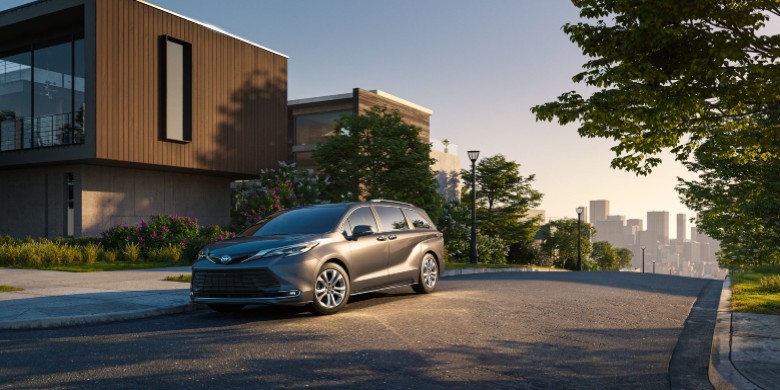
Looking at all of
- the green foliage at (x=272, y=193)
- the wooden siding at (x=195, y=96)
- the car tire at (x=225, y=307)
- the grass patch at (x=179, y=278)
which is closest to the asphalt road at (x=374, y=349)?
the car tire at (x=225, y=307)

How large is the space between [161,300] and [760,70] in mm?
9756

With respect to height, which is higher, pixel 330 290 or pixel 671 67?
pixel 671 67

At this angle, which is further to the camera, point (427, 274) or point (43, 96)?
point (43, 96)

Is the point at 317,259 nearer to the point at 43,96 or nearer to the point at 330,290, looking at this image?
the point at 330,290

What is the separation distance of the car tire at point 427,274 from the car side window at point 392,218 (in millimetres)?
740

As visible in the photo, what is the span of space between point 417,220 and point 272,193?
14539 mm

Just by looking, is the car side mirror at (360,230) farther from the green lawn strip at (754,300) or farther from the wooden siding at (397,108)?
the wooden siding at (397,108)

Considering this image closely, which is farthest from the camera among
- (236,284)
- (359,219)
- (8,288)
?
(8,288)

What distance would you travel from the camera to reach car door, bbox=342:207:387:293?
950cm

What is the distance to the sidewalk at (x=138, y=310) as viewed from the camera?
5.52m

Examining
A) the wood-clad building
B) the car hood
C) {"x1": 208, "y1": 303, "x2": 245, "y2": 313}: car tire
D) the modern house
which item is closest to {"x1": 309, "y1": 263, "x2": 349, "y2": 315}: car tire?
the car hood

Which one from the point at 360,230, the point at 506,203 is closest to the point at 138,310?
the point at 360,230

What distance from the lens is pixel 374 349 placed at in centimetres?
658

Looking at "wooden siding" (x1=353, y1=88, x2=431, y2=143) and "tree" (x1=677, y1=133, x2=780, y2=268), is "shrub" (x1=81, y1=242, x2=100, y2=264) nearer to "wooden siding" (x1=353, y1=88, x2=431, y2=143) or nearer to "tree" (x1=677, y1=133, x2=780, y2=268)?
"wooden siding" (x1=353, y1=88, x2=431, y2=143)
